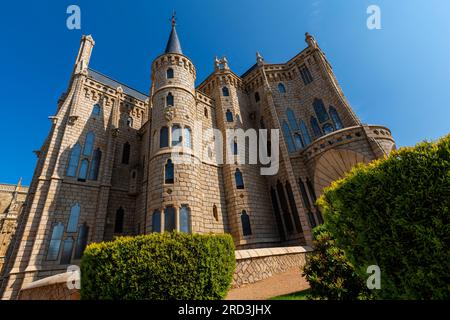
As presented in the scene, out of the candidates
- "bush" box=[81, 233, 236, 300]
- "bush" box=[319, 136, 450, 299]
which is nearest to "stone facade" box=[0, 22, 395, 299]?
"bush" box=[81, 233, 236, 300]

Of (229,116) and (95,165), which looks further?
(229,116)

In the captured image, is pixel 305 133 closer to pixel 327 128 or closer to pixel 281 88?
pixel 327 128

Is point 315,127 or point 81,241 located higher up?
point 315,127

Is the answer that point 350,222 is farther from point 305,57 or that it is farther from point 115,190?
point 305,57

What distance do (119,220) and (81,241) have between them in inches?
113

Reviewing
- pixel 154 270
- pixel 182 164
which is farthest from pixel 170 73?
pixel 154 270

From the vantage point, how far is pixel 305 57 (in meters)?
21.6

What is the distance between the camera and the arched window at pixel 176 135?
48.9 ft

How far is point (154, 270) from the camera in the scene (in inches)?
209

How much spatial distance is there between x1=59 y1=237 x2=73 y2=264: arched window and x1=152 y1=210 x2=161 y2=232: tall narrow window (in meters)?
6.41

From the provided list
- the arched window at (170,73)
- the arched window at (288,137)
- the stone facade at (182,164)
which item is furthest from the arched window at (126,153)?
the arched window at (288,137)

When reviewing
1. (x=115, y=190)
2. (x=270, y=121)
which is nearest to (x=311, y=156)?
(x=270, y=121)

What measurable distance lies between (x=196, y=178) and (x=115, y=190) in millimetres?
7903

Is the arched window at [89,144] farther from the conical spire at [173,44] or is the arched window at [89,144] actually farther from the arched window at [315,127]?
the arched window at [315,127]
